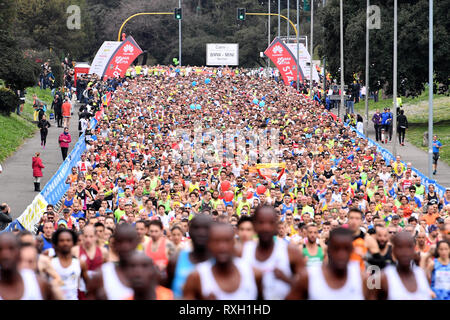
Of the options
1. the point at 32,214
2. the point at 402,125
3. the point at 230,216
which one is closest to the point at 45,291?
the point at 230,216

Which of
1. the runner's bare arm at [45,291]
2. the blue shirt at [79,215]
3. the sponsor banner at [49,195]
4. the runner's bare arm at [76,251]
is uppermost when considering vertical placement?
the runner's bare arm at [45,291]

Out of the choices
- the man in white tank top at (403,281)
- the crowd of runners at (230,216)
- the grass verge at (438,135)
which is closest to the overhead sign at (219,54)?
the crowd of runners at (230,216)

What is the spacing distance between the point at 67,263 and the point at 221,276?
272 cm

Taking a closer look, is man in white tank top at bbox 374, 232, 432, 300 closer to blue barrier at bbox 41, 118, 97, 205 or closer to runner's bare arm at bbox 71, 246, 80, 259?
runner's bare arm at bbox 71, 246, 80, 259

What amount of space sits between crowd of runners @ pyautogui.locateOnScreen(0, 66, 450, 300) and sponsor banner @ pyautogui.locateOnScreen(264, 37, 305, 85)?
3.99 metres

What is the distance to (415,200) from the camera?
18891 millimetres

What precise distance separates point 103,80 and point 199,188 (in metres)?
33.5

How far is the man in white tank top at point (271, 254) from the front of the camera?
7410 millimetres

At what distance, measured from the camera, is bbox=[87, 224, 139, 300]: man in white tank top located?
7.23 m

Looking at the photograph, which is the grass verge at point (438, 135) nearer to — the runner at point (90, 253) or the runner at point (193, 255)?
the runner at point (90, 253)

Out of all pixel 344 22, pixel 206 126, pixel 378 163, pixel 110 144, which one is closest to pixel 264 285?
pixel 378 163

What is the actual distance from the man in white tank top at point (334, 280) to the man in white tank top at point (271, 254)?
0.24 m

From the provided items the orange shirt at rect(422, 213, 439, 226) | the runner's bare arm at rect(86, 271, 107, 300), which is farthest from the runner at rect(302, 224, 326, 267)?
the orange shirt at rect(422, 213, 439, 226)

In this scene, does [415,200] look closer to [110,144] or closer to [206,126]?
[110,144]
